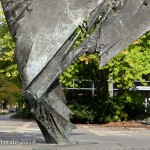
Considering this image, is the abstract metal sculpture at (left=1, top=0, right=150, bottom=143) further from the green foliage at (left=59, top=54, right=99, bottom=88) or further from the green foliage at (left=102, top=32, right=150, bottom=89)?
the green foliage at (left=102, top=32, right=150, bottom=89)

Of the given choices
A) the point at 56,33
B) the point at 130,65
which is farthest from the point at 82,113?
the point at 56,33

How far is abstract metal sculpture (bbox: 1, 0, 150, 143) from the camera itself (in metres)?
11.1

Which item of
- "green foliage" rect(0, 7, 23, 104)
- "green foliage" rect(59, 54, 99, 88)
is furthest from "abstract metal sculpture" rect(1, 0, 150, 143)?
"green foliage" rect(0, 7, 23, 104)

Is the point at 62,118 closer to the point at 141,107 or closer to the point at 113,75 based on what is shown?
the point at 113,75

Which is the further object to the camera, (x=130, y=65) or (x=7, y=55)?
(x=7, y=55)

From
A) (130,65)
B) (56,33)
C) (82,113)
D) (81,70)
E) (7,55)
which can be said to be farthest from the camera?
(81,70)

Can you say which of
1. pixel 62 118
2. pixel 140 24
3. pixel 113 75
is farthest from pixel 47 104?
pixel 113 75

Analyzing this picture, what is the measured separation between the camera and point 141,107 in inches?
1275

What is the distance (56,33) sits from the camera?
11.1m

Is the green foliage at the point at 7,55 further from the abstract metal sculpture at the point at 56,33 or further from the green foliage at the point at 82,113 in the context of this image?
the abstract metal sculpture at the point at 56,33

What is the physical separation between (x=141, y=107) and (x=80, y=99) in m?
4.55

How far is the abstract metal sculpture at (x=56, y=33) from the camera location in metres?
11.1

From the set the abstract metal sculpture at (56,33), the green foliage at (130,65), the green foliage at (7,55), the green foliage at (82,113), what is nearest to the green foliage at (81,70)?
the green foliage at (130,65)

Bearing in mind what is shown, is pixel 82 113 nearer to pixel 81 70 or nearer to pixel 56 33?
pixel 81 70
